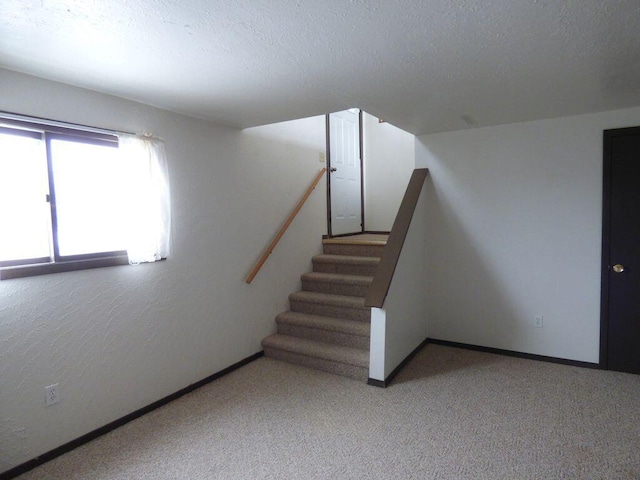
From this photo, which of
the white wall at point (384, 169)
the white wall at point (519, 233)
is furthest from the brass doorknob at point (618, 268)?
the white wall at point (384, 169)

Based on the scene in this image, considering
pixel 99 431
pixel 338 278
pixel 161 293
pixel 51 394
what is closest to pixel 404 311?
pixel 338 278

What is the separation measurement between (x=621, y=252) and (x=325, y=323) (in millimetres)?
2511

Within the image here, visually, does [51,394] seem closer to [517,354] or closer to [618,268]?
[517,354]

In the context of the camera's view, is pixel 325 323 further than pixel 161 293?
Yes

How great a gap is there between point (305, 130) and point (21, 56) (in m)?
2.77

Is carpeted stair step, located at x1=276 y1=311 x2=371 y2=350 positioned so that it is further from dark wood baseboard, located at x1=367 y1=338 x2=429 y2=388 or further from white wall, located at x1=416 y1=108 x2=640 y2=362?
white wall, located at x1=416 y1=108 x2=640 y2=362

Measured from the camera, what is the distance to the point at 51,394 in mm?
2062

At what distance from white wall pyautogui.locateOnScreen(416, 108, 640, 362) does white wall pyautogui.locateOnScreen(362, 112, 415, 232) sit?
131 cm

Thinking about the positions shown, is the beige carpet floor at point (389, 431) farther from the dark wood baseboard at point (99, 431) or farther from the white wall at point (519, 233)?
the white wall at point (519, 233)

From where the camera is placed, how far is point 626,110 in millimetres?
2916

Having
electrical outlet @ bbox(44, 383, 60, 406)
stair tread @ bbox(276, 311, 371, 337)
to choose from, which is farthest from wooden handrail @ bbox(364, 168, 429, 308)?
electrical outlet @ bbox(44, 383, 60, 406)

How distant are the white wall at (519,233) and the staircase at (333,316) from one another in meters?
0.80

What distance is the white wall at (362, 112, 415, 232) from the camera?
5094mm

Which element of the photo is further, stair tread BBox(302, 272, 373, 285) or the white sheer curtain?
stair tread BBox(302, 272, 373, 285)
